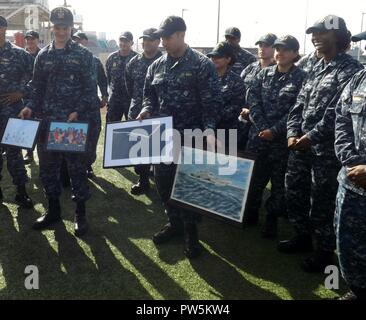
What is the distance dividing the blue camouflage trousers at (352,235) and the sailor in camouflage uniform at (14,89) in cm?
356

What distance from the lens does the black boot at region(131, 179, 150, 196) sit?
204 inches

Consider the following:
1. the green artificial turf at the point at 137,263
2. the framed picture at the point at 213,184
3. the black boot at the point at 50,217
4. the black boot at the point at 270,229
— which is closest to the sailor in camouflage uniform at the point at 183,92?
the framed picture at the point at 213,184

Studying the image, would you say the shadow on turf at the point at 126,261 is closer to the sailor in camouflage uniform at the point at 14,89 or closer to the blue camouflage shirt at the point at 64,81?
the sailor in camouflage uniform at the point at 14,89

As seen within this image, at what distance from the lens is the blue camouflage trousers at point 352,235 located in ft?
7.86

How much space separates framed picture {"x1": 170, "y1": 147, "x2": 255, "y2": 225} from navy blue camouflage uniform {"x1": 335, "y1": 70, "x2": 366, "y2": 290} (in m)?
0.75

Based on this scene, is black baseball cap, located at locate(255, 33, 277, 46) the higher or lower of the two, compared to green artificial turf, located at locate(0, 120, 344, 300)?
higher

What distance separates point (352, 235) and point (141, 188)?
326 cm

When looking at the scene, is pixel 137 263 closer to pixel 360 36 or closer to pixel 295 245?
pixel 295 245

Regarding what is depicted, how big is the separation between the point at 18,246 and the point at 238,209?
2.16 metres

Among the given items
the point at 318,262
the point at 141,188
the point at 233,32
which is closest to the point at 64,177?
the point at 141,188

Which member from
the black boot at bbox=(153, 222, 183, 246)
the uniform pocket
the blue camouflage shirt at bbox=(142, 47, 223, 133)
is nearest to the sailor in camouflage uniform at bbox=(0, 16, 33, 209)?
the black boot at bbox=(153, 222, 183, 246)

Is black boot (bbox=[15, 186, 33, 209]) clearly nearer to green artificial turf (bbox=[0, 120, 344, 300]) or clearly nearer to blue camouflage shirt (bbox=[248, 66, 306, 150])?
green artificial turf (bbox=[0, 120, 344, 300])

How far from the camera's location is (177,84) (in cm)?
342

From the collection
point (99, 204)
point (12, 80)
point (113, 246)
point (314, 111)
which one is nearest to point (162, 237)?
point (113, 246)
